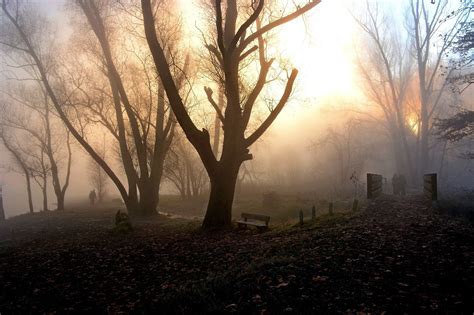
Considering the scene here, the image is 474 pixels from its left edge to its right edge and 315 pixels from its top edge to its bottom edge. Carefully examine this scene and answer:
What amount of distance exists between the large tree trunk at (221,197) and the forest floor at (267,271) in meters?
0.63

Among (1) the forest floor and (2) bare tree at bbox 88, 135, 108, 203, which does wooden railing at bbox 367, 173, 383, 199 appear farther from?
(2) bare tree at bbox 88, 135, 108, 203

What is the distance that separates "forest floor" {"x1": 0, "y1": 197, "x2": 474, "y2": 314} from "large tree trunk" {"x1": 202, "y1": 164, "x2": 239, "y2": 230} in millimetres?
633

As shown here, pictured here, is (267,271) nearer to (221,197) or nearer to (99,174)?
(221,197)

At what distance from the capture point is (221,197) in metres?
11.8

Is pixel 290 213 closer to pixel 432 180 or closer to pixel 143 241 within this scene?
pixel 432 180

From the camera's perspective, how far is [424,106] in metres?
33.2

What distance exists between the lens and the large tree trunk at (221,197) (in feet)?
38.8

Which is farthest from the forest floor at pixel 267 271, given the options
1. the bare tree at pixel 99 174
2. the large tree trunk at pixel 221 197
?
the bare tree at pixel 99 174

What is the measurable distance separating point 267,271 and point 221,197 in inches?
226

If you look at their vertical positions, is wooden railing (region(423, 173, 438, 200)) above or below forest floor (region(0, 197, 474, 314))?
above

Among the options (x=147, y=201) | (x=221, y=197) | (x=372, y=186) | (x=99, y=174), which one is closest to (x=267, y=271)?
(x=221, y=197)

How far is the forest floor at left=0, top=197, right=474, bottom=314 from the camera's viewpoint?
496 centimetres

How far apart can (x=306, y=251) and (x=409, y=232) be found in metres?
2.44

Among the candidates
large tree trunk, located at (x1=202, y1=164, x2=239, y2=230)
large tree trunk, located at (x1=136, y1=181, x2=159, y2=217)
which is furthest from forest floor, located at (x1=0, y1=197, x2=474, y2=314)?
large tree trunk, located at (x1=136, y1=181, x2=159, y2=217)
